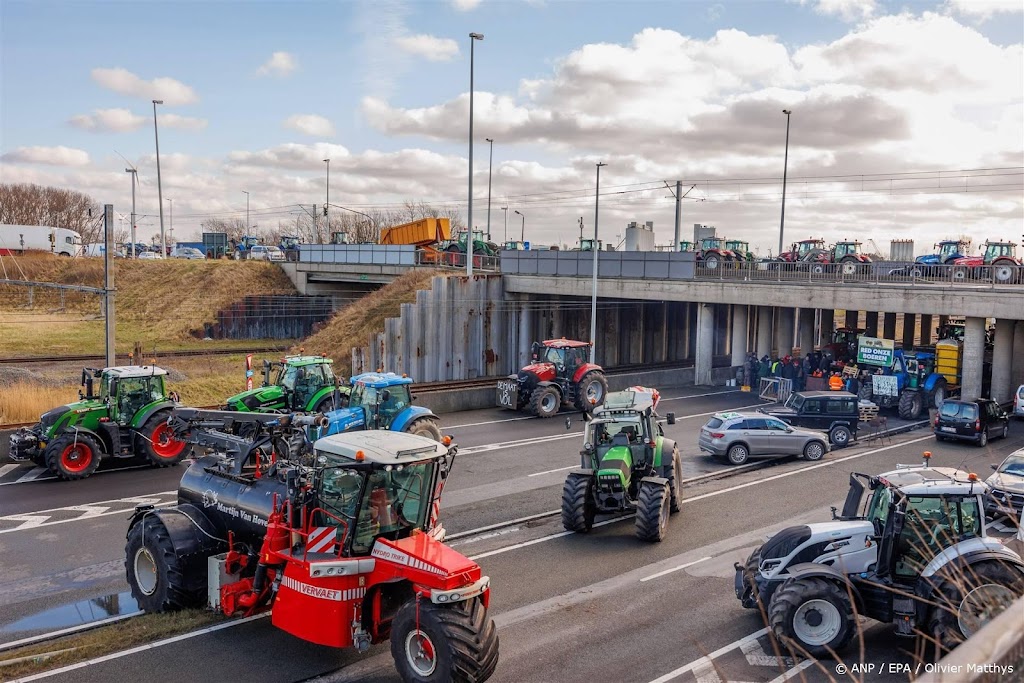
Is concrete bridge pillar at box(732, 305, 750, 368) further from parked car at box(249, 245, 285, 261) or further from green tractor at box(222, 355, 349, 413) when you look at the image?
parked car at box(249, 245, 285, 261)

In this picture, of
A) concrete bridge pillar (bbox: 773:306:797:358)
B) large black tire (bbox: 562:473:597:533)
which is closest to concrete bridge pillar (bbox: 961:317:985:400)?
concrete bridge pillar (bbox: 773:306:797:358)

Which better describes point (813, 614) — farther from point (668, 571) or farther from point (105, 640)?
point (105, 640)

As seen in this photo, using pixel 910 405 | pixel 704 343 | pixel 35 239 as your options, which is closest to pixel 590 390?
pixel 704 343

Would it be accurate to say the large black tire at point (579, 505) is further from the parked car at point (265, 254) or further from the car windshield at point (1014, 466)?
the parked car at point (265, 254)

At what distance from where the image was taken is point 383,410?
20.7 metres

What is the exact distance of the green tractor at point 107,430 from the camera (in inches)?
755

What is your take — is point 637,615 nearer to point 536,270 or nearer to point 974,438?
point 974,438

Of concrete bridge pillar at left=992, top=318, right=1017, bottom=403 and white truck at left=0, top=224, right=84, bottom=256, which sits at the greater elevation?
white truck at left=0, top=224, right=84, bottom=256

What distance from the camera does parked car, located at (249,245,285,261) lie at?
6688cm

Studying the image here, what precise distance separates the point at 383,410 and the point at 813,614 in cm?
1302

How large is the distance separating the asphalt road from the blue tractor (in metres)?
1.60

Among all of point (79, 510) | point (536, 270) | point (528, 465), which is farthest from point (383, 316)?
point (79, 510)

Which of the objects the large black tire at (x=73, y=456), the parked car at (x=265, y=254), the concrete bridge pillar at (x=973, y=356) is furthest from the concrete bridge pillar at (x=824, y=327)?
the large black tire at (x=73, y=456)

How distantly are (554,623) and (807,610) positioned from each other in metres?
3.34
